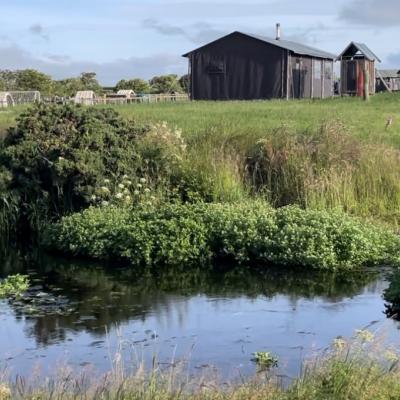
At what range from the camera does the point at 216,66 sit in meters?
47.1

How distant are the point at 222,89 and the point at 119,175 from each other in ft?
105

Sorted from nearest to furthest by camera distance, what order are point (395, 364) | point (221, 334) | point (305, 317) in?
point (395, 364) < point (221, 334) < point (305, 317)

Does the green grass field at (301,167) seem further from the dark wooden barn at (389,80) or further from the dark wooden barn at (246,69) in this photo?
the dark wooden barn at (389,80)

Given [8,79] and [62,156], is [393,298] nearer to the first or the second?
[62,156]

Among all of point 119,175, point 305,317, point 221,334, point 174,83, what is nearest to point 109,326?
point 221,334

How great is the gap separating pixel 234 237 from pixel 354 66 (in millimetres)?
35801

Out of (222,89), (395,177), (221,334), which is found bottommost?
(221,334)

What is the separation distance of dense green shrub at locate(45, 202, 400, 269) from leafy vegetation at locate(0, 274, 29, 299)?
6.61 feet

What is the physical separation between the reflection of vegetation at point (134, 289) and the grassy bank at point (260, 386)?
295cm

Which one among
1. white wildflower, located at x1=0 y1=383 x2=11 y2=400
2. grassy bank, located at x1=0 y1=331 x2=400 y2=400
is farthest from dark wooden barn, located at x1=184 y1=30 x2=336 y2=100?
white wildflower, located at x1=0 y1=383 x2=11 y2=400

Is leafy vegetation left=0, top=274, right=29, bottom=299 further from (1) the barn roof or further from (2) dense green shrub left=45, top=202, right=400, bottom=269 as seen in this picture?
(1) the barn roof


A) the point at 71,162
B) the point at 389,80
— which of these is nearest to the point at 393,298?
the point at 71,162

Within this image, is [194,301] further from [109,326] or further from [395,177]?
[395,177]

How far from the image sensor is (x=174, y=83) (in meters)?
85.6
